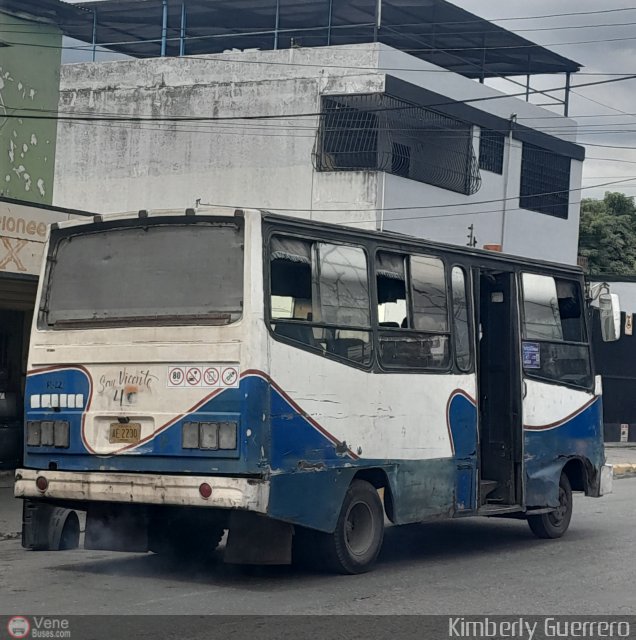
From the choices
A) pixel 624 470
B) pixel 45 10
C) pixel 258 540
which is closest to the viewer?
pixel 258 540

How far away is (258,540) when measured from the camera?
889 centimetres

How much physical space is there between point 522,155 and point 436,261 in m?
25.5

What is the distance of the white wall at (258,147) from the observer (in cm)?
2980

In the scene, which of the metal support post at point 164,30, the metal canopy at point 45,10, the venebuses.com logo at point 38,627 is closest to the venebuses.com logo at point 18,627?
the venebuses.com logo at point 38,627

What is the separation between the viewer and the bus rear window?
894 centimetres

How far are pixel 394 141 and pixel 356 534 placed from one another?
69.5 ft

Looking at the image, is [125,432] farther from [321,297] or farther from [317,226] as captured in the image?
[317,226]

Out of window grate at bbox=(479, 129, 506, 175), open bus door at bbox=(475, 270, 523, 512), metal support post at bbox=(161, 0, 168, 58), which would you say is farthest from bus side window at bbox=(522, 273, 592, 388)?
metal support post at bbox=(161, 0, 168, 58)

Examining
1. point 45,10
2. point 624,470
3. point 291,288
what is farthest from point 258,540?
point 45,10

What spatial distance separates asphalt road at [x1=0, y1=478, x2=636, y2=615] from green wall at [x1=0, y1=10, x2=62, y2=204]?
929cm

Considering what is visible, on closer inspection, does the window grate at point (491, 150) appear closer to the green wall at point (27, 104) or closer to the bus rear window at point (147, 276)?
the green wall at point (27, 104)

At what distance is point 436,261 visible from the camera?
10773 mm

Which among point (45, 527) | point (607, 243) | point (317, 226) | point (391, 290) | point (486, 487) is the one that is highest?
point (607, 243)

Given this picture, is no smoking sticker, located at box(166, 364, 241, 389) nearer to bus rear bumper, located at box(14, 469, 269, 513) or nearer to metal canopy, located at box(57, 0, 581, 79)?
bus rear bumper, located at box(14, 469, 269, 513)
